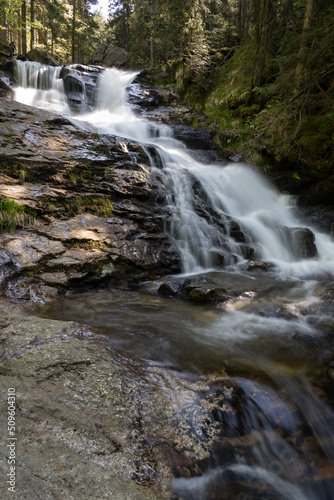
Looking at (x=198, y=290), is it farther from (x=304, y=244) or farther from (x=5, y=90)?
(x=5, y=90)

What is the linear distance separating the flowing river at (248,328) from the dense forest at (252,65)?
2.09 meters

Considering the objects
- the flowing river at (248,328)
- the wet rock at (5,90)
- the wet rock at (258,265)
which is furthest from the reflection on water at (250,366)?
the wet rock at (5,90)

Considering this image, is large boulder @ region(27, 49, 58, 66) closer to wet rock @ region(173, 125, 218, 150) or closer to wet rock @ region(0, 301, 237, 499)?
wet rock @ region(173, 125, 218, 150)

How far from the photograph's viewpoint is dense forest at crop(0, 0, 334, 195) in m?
8.04

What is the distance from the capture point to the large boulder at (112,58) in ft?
80.9


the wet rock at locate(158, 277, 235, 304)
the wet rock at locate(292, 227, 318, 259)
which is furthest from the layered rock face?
the wet rock at locate(292, 227, 318, 259)

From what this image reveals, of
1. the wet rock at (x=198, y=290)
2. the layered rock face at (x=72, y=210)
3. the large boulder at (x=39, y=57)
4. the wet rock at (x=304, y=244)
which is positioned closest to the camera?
the wet rock at (x=198, y=290)

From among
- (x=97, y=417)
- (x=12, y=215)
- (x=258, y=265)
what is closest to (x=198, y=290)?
(x=258, y=265)

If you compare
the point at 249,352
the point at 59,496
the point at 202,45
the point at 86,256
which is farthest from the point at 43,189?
the point at 202,45

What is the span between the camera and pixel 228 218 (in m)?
8.09

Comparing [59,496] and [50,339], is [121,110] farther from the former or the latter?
[59,496]

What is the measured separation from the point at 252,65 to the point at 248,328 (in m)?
12.6

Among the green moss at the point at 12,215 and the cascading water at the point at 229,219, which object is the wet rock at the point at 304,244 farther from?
the green moss at the point at 12,215

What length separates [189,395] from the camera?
2396 mm
